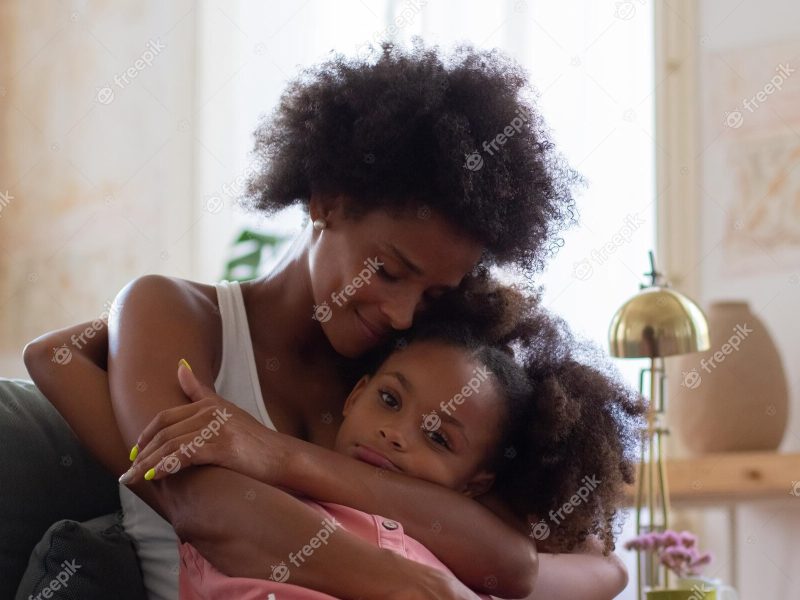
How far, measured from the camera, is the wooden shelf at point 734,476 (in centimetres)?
271

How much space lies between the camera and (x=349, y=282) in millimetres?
1418

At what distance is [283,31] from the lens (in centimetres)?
362

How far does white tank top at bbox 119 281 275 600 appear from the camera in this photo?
4.84ft

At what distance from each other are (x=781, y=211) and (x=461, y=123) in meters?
1.88

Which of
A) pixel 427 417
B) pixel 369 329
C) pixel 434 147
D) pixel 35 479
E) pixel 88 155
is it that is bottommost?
pixel 35 479

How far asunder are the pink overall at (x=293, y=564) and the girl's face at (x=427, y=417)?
5.2 inches

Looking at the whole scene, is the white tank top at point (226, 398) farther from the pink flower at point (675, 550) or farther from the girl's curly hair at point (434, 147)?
the pink flower at point (675, 550)

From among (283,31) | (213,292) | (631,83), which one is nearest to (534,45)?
(631,83)

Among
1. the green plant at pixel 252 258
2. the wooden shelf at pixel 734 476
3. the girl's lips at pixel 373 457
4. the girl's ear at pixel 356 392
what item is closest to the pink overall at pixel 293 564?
the girl's lips at pixel 373 457

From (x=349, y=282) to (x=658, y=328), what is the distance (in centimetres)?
94

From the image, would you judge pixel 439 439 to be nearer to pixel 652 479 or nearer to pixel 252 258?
pixel 652 479

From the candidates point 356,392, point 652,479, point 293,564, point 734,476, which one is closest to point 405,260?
point 356,392

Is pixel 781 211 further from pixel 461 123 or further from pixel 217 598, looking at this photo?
pixel 217 598

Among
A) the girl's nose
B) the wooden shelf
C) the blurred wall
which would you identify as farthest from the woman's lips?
the blurred wall
